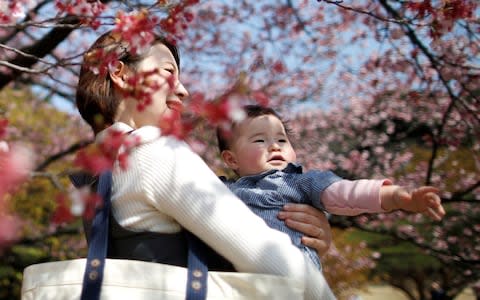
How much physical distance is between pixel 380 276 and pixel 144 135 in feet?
37.5

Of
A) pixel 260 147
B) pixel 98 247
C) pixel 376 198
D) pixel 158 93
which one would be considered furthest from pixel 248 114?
pixel 98 247

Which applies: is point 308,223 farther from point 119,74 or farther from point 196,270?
point 119,74

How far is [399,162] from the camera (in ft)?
28.6

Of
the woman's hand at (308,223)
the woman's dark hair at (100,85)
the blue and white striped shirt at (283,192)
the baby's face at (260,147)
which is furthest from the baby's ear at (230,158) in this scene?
the woman's dark hair at (100,85)

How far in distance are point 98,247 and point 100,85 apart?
57 cm

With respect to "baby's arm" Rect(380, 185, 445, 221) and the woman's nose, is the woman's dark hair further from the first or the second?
"baby's arm" Rect(380, 185, 445, 221)

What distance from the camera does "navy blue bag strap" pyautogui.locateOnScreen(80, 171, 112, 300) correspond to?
4.24 feet

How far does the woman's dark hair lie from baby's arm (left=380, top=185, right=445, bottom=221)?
2.64ft

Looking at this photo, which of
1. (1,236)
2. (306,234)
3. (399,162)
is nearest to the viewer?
(1,236)

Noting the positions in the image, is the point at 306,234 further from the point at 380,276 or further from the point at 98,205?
the point at 380,276

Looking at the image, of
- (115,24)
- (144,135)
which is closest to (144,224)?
(144,135)

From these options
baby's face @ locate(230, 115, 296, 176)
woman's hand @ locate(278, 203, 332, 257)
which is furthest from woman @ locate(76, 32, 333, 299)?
baby's face @ locate(230, 115, 296, 176)

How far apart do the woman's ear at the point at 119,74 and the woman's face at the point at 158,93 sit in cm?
4

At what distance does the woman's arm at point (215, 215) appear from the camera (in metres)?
1.31
